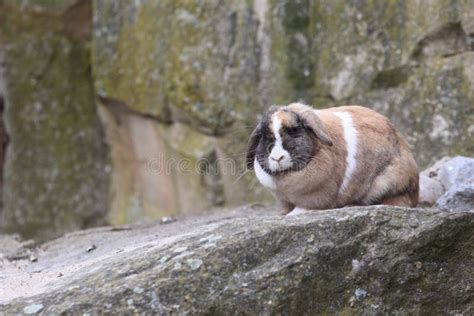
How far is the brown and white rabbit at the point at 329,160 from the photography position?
5.15 meters

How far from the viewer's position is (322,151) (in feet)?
17.0

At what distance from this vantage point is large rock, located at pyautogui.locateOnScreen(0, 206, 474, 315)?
A: 13.6 feet

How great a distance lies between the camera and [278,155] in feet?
16.8

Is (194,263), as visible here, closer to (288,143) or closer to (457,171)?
(288,143)

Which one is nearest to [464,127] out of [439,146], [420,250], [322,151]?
[439,146]

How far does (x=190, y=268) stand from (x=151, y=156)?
5.37 meters

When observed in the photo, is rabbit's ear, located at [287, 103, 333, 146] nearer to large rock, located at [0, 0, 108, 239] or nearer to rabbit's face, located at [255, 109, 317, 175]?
rabbit's face, located at [255, 109, 317, 175]

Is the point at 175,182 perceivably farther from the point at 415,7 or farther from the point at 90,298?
the point at 90,298

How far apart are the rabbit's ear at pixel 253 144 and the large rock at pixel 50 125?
5054mm

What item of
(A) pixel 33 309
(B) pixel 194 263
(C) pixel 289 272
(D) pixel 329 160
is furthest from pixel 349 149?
(A) pixel 33 309

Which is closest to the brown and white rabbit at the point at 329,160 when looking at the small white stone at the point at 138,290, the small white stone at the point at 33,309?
the small white stone at the point at 138,290

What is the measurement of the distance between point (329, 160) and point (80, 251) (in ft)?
5.96

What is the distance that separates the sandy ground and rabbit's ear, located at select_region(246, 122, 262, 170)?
47 cm

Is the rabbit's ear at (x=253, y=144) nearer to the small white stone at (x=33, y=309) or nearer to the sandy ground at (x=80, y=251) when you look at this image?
the sandy ground at (x=80, y=251)
